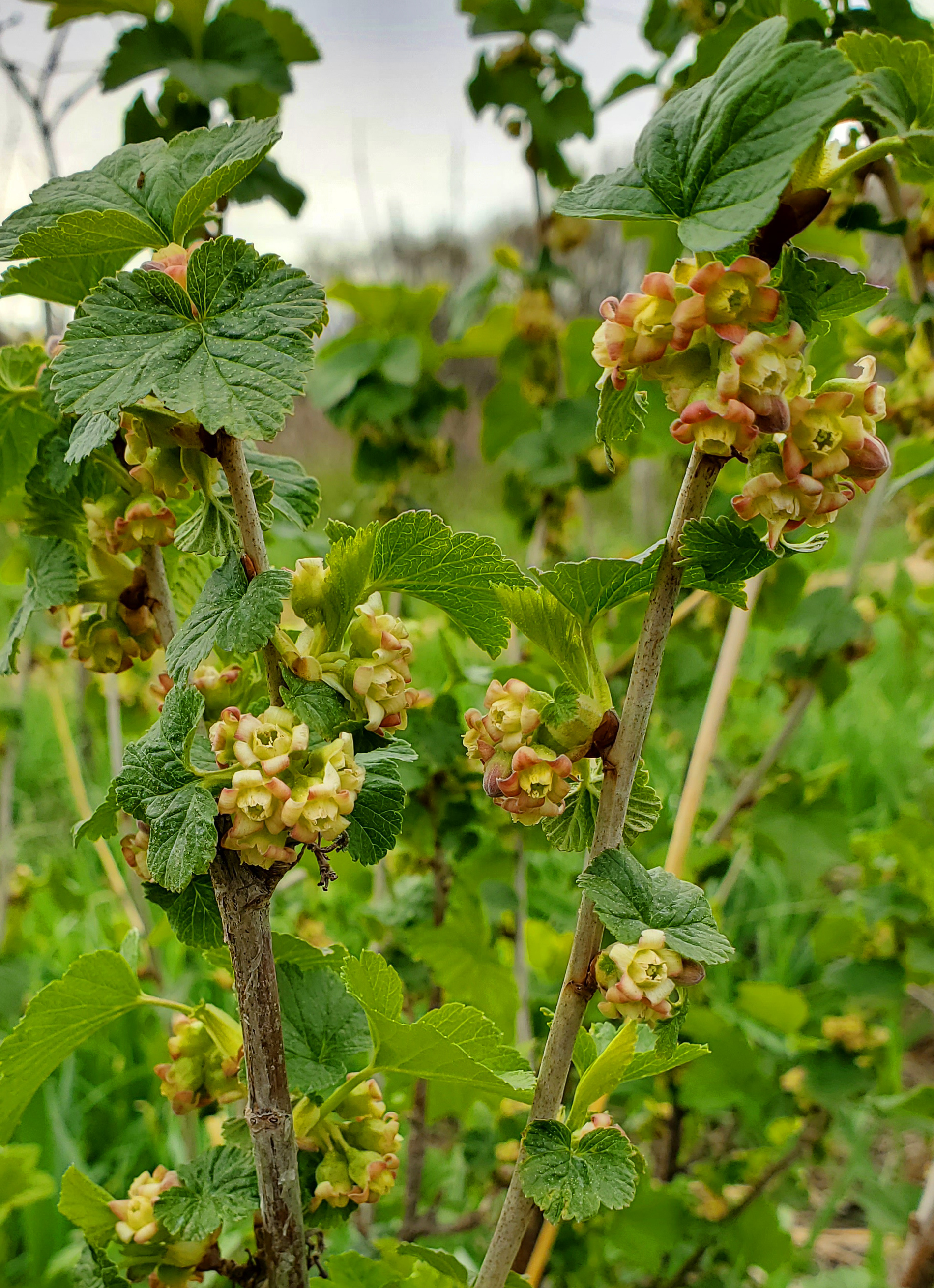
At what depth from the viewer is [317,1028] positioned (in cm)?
50

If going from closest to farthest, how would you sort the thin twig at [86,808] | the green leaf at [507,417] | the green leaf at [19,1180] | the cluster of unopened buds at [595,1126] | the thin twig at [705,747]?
the cluster of unopened buds at [595,1126] < the thin twig at [705,747] < the green leaf at [19,1180] < the thin twig at [86,808] < the green leaf at [507,417]

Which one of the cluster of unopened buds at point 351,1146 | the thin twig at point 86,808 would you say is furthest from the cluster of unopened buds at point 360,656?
the thin twig at point 86,808

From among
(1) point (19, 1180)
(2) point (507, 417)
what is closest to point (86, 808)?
(1) point (19, 1180)

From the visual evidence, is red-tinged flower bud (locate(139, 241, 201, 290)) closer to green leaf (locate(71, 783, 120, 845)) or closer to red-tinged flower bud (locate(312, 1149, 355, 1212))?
green leaf (locate(71, 783, 120, 845))

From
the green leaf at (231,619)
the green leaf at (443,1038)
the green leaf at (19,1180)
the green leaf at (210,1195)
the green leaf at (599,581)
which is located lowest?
the green leaf at (19,1180)

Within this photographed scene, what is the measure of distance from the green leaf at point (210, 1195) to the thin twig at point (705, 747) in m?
0.41

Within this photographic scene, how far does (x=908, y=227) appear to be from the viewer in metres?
0.84

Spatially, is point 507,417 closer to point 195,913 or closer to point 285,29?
point 285,29

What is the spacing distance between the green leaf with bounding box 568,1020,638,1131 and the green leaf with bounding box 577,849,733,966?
0.04 m

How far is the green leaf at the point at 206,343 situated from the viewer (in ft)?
1.10

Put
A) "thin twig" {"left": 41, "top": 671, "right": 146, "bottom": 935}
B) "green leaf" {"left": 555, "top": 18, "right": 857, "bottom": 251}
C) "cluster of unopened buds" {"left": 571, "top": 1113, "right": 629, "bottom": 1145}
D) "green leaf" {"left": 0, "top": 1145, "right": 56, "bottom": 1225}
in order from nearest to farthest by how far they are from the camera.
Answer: "green leaf" {"left": 555, "top": 18, "right": 857, "bottom": 251}
"cluster of unopened buds" {"left": 571, "top": 1113, "right": 629, "bottom": 1145}
"green leaf" {"left": 0, "top": 1145, "right": 56, "bottom": 1225}
"thin twig" {"left": 41, "top": 671, "right": 146, "bottom": 935}

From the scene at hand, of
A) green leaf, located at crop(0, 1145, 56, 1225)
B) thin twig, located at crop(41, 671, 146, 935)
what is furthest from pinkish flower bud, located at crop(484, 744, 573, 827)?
green leaf, located at crop(0, 1145, 56, 1225)

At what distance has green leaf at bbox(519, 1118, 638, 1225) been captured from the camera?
373 millimetres

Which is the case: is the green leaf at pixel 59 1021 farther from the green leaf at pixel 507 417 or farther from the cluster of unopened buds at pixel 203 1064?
the green leaf at pixel 507 417
